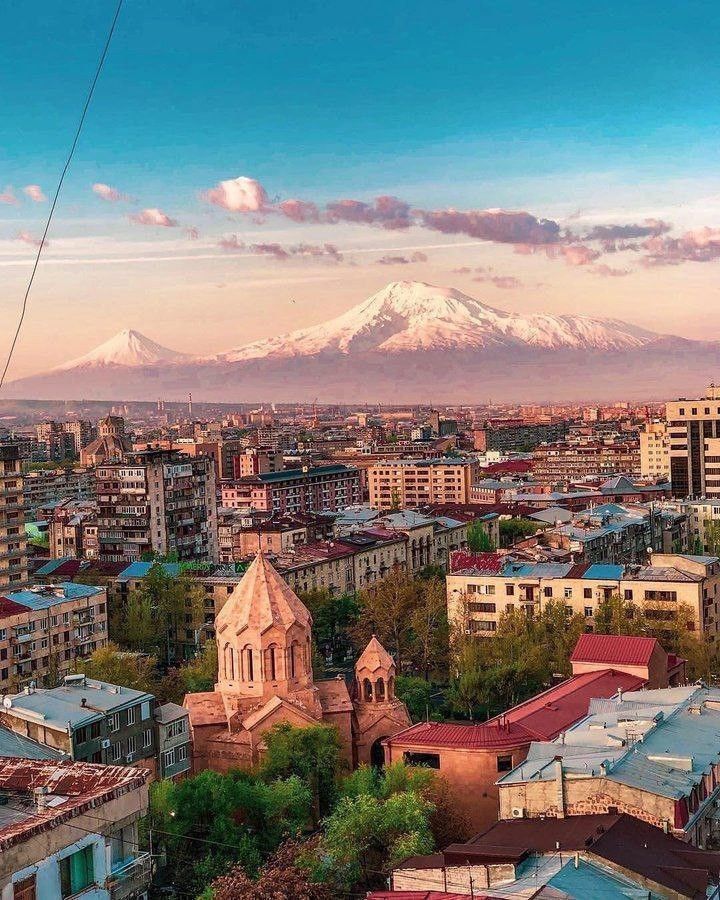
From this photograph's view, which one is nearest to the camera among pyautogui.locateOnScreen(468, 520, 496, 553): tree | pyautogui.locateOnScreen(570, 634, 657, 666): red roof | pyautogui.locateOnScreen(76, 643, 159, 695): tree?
pyautogui.locateOnScreen(570, 634, 657, 666): red roof

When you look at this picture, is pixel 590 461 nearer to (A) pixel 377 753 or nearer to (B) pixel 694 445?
(B) pixel 694 445

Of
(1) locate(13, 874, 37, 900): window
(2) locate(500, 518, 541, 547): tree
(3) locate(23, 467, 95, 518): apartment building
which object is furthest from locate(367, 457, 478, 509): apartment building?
(1) locate(13, 874, 37, 900): window

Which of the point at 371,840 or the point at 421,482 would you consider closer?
the point at 371,840

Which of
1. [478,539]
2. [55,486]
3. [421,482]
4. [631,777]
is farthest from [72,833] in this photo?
[55,486]

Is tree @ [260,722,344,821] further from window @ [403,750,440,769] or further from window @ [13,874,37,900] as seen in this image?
window @ [13,874,37,900]

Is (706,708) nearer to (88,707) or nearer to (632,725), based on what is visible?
(632,725)

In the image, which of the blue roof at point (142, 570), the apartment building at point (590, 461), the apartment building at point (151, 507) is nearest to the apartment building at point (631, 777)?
the blue roof at point (142, 570)

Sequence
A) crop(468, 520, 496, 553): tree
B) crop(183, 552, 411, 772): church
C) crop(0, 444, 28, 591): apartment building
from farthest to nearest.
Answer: crop(468, 520, 496, 553): tree
crop(0, 444, 28, 591): apartment building
crop(183, 552, 411, 772): church
